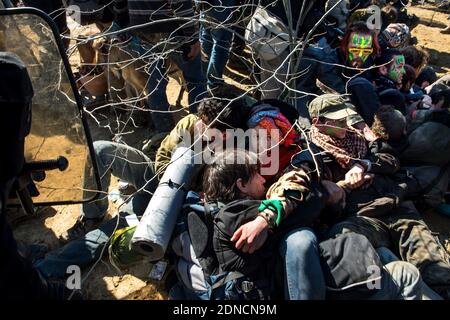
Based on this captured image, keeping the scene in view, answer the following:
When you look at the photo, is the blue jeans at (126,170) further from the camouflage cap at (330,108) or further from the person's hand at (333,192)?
the camouflage cap at (330,108)

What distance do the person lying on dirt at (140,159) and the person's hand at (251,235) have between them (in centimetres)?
86

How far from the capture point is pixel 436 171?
10.6 ft

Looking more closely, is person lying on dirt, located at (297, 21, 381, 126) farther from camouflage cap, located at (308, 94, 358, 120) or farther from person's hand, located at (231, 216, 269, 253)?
person's hand, located at (231, 216, 269, 253)

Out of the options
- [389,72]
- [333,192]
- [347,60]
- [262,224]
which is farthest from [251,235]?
[389,72]

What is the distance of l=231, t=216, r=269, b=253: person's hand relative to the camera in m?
2.11

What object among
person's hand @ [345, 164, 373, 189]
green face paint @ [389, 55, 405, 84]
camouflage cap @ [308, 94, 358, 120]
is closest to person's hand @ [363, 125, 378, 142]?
camouflage cap @ [308, 94, 358, 120]

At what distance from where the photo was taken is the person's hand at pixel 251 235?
6.93 feet

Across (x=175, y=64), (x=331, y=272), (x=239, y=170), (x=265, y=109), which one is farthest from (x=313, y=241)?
(x=175, y=64)

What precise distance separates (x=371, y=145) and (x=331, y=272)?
1.37 m

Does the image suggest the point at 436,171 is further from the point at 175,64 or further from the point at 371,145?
the point at 175,64

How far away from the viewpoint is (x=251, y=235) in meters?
2.11

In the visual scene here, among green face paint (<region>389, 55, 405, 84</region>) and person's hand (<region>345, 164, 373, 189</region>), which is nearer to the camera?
person's hand (<region>345, 164, 373, 189</region>)

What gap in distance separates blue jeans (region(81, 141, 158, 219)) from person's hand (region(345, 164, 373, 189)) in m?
1.45

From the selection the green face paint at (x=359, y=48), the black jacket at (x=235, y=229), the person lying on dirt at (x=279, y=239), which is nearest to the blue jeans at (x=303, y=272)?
the person lying on dirt at (x=279, y=239)
